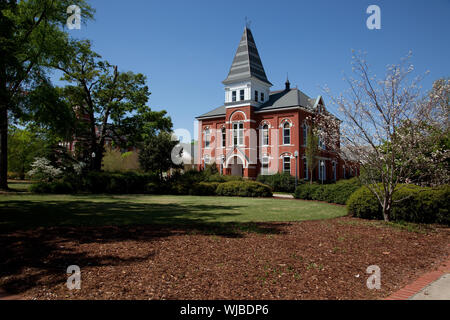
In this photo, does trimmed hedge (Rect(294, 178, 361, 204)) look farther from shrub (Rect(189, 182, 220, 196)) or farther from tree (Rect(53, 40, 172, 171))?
tree (Rect(53, 40, 172, 171))

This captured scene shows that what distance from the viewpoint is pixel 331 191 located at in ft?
56.5

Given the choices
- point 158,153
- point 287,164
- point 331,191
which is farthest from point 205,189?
point 287,164

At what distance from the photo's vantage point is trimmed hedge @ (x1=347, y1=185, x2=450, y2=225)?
978 centimetres

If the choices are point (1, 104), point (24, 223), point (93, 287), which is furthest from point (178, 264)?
point (1, 104)

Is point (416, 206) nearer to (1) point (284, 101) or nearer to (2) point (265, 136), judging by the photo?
(2) point (265, 136)

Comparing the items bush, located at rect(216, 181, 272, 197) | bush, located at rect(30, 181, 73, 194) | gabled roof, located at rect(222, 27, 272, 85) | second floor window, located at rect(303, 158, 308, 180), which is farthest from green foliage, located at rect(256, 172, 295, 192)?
bush, located at rect(30, 181, 73, 194)

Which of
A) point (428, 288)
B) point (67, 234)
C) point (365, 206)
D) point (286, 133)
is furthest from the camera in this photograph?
point (286, 133)

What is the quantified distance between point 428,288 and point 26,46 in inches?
657

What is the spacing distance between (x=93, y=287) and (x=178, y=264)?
1451mm

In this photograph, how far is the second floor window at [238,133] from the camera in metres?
34.7

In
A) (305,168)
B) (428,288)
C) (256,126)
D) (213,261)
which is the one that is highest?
(256,126)

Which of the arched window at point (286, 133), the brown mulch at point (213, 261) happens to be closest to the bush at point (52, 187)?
the brown mulch at point (213, 261)
